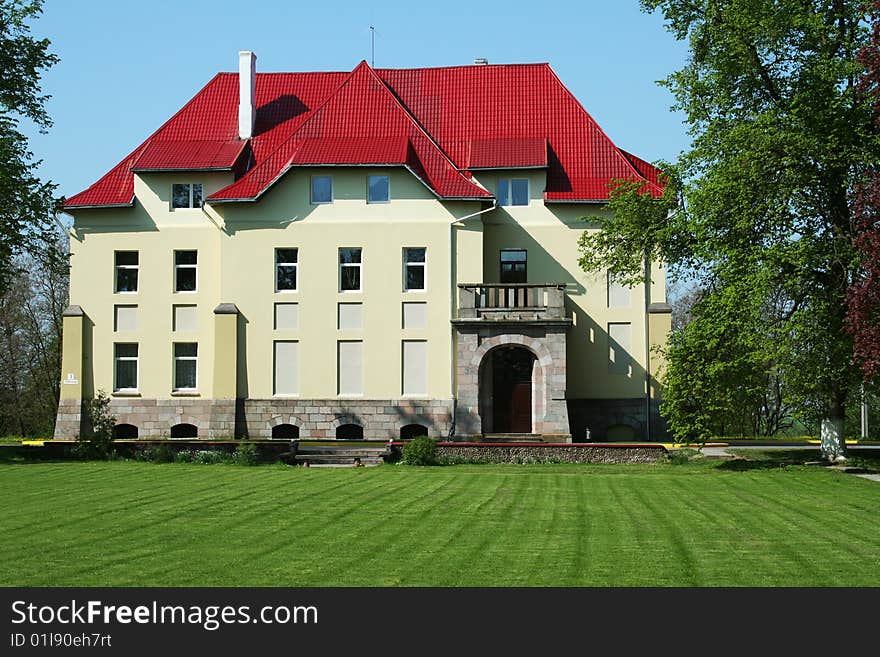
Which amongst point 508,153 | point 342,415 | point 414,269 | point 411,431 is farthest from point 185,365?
point 508,153

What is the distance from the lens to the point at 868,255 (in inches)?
966

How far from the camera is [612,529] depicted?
1503cm

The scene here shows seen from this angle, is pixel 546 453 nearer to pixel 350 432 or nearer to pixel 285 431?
pixel 350 432

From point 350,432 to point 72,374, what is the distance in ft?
34.8

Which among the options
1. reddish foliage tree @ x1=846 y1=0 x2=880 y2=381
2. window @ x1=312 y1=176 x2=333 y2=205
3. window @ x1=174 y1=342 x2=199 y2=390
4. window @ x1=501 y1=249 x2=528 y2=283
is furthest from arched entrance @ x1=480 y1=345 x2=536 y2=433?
reddish foliage tree @ x1=846 y1=0 x2=880 y2=381

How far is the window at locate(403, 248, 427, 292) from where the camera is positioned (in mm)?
39219

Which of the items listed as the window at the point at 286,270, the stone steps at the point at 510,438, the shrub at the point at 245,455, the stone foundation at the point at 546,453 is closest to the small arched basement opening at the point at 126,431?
the window at the point at 286,270

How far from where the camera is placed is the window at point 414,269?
129 ft

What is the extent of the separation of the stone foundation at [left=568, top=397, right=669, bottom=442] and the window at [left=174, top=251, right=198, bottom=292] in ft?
48.1

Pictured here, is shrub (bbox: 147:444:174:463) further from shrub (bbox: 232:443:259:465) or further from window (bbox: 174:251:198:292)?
window (bbox: 174:251:198:292)

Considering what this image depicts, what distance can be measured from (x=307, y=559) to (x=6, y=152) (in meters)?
22.7

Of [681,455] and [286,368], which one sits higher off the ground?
[286,368]

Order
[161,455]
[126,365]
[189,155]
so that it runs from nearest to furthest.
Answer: [161,455] → [126,365] → [189,155]

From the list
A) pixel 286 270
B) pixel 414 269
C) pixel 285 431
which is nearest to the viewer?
pixel 285 431
